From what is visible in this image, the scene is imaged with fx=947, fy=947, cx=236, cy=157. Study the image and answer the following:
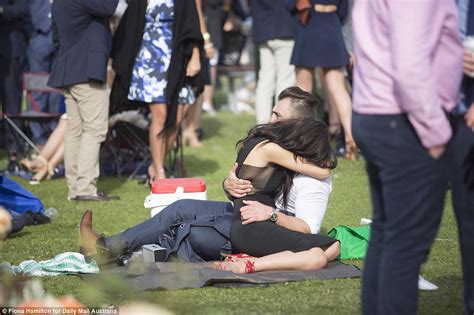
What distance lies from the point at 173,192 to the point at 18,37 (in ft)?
17.8

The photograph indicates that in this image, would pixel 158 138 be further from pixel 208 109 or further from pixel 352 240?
pixel 208 109

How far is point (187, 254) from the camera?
5457 mm

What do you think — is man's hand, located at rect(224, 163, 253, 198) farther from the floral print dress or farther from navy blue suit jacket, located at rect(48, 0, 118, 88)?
the floral print dress

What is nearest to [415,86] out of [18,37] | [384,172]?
[384,172]

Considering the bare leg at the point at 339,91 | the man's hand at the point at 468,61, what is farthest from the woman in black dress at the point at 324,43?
the man's hand at the point at 468,61

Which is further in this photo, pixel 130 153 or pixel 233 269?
pixel 130 153

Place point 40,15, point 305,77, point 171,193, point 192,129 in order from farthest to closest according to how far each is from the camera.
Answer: point 192,129 → point 40,15 → point 305,77 → point 171,193

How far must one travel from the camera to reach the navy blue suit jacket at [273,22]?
9.94 m

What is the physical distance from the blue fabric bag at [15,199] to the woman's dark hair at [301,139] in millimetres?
2376

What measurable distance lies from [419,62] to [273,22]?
22.7 ft

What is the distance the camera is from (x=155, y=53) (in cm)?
834

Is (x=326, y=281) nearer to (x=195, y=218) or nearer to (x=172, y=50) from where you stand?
(x=195, y=218)

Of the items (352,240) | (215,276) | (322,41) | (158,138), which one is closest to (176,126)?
(158,138)

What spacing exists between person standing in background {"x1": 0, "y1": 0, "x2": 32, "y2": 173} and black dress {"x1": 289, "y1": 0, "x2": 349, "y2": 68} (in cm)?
339
